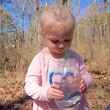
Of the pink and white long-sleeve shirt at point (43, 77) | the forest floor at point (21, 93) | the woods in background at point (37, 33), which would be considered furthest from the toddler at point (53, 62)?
the woods in background at point (37, 33)

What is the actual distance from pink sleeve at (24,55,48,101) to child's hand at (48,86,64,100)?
0.04 m

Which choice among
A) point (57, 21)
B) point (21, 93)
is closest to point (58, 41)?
point (57, 21)

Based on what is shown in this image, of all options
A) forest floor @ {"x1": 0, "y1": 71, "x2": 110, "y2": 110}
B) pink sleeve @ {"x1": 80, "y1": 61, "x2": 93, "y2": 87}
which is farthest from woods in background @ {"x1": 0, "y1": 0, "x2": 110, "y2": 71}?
pink sleeve @ {"x1": 80, "y1": 61, "x2": 93, "y2": 87}

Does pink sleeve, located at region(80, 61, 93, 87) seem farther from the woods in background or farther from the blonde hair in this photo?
the woods in background

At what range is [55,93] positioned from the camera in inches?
97.8

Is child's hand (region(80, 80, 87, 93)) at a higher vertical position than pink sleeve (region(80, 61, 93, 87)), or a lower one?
lower

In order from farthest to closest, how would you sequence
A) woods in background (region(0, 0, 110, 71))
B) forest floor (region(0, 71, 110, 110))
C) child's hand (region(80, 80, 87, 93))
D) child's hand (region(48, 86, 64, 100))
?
1. woods in background (region(0, 0, 110, 71))
2. forest floor (region(0, 71, 110, 110))
3. child's hand (region(80, 80, 87, 93))
4. child's hand (region(48, 86, 64, 100))

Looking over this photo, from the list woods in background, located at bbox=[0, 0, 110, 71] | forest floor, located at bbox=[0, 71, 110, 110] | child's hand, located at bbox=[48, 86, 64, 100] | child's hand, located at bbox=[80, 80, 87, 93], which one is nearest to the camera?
child's hand, located at bbox=[48, 86, 64, 100]

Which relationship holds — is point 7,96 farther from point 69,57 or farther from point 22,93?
point 69,57

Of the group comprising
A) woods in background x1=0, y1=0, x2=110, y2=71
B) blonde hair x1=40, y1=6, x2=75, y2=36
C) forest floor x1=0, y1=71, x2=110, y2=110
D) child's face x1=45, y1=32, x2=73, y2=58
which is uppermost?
blonde hair x1=40, y1=6, x2=75, y2=36

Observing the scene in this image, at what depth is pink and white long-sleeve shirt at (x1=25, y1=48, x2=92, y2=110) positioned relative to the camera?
8.44 ft

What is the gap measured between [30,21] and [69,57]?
6.07 meters

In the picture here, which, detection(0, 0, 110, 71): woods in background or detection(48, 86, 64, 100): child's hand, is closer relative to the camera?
detection(48, 86, 64, 100): child's hand

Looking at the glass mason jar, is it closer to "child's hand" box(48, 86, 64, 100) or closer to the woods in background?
"child's hand" box(48, 86, 64, 100)
